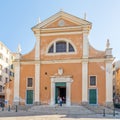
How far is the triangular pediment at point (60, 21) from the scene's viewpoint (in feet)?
105

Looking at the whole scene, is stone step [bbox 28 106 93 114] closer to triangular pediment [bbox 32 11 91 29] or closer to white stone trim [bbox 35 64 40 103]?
white stone trim [bbox 35 64 40 103]

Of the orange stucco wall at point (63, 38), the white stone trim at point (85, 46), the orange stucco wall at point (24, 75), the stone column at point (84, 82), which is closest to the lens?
the stone column at point (84, 82)

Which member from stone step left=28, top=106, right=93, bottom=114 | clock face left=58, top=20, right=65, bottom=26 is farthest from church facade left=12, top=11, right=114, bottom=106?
stone step left=28, top=106, right=93, bottom=114

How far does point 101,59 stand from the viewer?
99.2ft

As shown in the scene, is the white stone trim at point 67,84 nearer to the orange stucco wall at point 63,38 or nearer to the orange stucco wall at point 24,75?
the orange stucco wall at point 63,38

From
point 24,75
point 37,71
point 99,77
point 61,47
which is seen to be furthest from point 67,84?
point 24,75

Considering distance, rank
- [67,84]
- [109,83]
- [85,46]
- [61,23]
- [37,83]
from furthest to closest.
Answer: [61,23] → [37,83] → [85,46] → [67,84] → [109,83]

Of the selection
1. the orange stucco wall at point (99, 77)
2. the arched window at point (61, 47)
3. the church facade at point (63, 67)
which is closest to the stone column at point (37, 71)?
the church facade at point (63, 67)

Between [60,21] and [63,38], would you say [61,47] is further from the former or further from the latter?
[60,21]

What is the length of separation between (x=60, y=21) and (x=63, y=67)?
5997mm

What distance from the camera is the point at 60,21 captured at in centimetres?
3253

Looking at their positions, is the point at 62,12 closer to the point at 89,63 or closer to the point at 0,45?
the point at 89,63

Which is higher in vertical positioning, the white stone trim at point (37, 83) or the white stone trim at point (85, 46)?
the white stone trim at point (85, 46)

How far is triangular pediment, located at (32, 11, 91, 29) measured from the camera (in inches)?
1257
